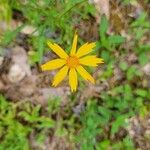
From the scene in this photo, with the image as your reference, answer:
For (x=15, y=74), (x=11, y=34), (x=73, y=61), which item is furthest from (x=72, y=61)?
(x=15, y=74)

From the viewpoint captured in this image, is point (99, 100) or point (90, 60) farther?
point (99, 100)

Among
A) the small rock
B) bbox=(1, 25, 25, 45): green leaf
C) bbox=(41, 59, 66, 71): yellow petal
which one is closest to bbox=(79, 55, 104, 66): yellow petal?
bbox=(41, 59, 66, 71): yellow petal

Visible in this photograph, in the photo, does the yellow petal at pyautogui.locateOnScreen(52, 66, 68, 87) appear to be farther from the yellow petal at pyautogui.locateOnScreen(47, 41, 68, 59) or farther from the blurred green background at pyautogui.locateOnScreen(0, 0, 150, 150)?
the blurred green background at pyautogui.locateOnScreen(0, 0, 150, 150)

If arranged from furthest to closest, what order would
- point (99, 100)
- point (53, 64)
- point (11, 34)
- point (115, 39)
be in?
point (99, 100), point (115, 39), point (11, 34), point (53, 64)

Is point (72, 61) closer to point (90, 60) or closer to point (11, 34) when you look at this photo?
point (90, 60)

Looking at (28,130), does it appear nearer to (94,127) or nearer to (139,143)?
(94,127)

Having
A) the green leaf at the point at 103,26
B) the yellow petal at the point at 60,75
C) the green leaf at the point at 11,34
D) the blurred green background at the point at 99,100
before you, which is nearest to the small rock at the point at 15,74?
the blurred green background at the point at 99,100

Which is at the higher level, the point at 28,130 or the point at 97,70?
the point at 97,70

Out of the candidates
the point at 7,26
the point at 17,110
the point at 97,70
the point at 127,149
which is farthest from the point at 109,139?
the point at 7,26

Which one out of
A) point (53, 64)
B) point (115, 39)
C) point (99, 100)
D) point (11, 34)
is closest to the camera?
point (53, 64)
